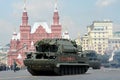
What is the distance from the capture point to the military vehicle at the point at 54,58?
5347 centimetres

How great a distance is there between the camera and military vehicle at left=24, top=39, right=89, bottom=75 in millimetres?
53469

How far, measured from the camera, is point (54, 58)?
53.8 metres

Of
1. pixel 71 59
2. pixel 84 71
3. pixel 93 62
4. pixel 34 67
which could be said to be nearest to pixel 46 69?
pixel 34 67

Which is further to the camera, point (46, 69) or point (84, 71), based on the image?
point (84, 71)

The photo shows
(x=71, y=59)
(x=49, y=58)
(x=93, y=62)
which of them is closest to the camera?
(x=49, y=58)

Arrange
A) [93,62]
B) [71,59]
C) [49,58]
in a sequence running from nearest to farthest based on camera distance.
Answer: [49,58]
[71,59]
[93,62]

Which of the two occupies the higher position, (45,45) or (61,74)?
(45,45)

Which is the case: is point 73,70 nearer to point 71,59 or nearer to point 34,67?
point 71,59

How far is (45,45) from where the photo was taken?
56.3m

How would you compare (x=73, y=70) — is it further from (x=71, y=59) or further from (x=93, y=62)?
(x=93, y=62)

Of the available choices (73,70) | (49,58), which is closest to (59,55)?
(49,58)

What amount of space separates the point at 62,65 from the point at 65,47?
8.54 ft

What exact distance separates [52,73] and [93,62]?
4594cm

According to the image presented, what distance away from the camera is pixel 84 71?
62094 mm
